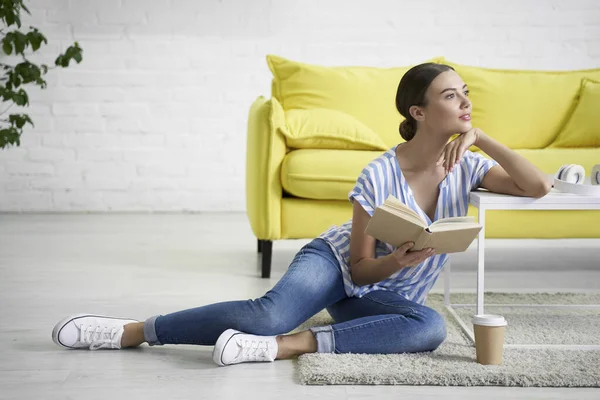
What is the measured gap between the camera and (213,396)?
178cm

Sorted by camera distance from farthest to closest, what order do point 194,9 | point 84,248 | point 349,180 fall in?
point 194,9, point 84,248, point 349,180

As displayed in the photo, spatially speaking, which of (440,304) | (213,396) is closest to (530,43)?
(440,304)

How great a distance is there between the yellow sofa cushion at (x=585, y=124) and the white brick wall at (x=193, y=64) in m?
1.39

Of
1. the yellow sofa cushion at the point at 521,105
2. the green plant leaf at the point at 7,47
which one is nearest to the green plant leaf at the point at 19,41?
the green plant leaf at the point at 7,47

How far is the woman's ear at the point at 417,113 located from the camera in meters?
2.10

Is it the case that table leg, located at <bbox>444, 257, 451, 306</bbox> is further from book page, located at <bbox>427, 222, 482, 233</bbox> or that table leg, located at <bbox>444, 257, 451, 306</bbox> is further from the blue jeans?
book page, located at <bbox>427, 222, 482, 233</bbox>

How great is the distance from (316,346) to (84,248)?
1.98m

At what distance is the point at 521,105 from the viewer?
3.67 meters

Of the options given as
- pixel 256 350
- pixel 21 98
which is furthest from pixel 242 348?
Result: pixel 21 98

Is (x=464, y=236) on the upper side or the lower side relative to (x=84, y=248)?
upper

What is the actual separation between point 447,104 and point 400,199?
0.87 ft

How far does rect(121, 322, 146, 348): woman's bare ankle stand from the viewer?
2.08 m

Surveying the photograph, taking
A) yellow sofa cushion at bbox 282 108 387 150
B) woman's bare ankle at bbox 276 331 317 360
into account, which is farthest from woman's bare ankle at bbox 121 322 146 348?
yellow sofa cushion at bbox 282 108 387 150

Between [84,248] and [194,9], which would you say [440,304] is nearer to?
[84,248]
